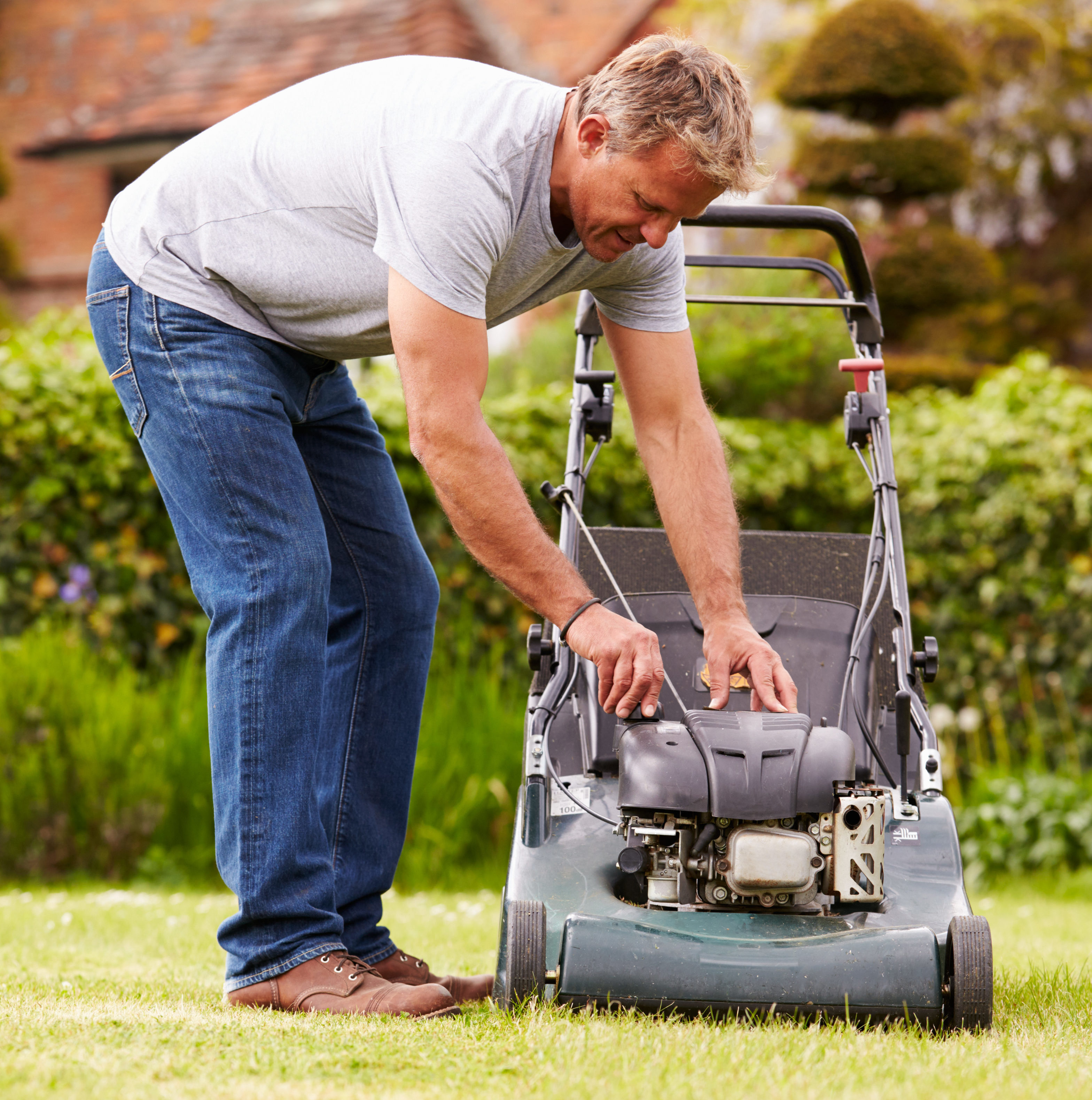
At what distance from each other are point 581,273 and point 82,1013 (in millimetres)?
1378

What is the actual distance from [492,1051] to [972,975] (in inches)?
27.8

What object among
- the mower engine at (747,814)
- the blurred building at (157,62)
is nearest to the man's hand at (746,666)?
the mower engine at (747,814)

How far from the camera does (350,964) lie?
2.19 metres

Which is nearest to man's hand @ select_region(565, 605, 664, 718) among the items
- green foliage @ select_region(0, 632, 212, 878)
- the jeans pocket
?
the jeans pocket

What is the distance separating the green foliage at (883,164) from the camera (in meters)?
7.86

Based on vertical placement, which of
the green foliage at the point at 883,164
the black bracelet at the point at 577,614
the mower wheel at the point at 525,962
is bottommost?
the mower wheel at the point at 525,962

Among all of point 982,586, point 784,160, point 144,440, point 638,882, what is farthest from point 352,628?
point 784,160

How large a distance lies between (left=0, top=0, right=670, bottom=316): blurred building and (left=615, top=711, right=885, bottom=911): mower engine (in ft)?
23.8

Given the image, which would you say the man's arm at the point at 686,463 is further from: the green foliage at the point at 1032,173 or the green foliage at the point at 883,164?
the green foliage at the point at 1032,173

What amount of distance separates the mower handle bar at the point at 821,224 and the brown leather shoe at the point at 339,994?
1685 millimetres

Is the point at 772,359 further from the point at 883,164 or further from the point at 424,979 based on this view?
the point at 424,979

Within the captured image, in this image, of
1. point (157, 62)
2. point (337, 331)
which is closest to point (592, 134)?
point (337, 331)

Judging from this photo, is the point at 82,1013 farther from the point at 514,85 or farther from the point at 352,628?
the point at 514,85

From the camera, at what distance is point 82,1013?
2.05m
